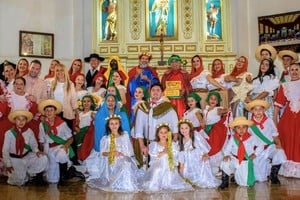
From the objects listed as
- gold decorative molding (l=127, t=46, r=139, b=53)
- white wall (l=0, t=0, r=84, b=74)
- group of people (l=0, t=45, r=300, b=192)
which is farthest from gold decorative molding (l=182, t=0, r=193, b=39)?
group of people (l=0, t=45, r=300, b=192)

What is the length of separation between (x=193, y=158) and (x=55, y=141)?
6.53 feet

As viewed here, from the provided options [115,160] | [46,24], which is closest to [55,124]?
[115,160]

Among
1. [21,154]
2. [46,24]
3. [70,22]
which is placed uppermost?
[70,22]

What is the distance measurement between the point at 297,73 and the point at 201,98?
1795mm

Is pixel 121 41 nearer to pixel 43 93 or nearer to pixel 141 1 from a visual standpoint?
pixel 141 1

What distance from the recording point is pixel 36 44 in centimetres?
1174

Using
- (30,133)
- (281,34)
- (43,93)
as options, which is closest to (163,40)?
(281,34)

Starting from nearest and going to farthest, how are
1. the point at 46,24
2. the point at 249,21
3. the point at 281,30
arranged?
the point at 281,30 → the point at 46,24 → the point at 249,21

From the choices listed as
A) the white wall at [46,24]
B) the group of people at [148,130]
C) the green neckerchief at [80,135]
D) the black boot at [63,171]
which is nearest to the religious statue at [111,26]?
the white wall at [46,24]

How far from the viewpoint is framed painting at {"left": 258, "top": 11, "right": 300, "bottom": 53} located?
11.3 m

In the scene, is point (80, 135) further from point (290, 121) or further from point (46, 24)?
point (46, 24)

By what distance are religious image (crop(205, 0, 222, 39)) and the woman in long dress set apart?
16.4 ft

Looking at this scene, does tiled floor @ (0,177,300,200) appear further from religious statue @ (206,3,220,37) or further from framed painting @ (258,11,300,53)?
religious statue @ (206,3,220,37)

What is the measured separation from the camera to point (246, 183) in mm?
6496
